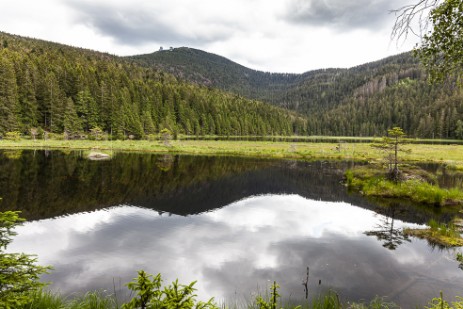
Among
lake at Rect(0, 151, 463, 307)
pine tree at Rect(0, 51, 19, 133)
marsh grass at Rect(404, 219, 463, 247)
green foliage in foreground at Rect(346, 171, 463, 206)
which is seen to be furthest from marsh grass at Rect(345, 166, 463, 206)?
pine tree at Rect(0, 51, 19, 133)

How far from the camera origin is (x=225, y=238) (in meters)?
15.5

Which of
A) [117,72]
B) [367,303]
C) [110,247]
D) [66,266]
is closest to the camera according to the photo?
[367,303]

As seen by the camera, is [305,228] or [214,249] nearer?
[214,249]

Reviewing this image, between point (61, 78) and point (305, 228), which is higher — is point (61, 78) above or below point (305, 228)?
above

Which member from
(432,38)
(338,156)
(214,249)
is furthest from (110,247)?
(338,156)

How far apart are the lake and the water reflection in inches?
2.0

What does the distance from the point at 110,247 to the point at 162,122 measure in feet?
370

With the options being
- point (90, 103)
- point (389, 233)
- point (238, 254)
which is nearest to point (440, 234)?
point (389, 233)

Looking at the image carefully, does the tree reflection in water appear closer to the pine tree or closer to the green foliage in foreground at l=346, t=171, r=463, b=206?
the green foliage in foreground at l=346, t=171, r=463, b=206

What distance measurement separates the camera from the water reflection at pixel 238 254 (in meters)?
10.3

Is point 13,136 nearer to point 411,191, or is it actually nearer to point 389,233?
point 389,233

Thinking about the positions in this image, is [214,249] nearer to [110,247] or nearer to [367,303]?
[110,247]

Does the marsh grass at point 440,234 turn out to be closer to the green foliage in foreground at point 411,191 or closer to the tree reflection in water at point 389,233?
the tree reflection in water at point 389,233

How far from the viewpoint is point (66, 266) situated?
11.3 meters
